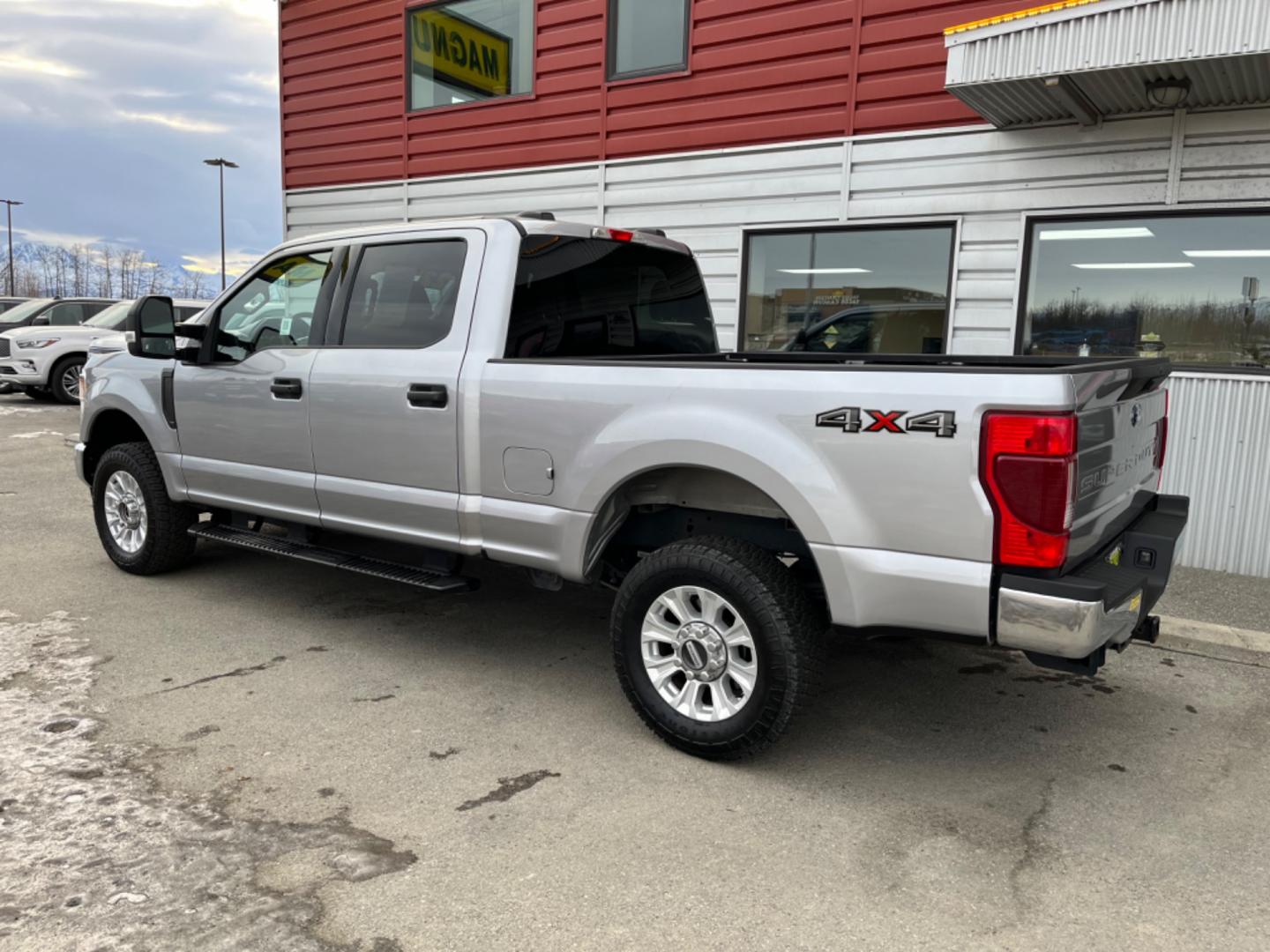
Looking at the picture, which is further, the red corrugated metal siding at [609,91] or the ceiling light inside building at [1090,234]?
the red corrugated metal siding at [609,91]

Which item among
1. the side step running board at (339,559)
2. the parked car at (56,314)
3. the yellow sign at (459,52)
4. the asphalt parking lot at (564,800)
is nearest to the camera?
the asphalt parking lot at (564,800)

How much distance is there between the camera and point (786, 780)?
3.29 meters

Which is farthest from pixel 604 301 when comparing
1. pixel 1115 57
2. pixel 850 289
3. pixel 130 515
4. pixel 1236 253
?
pixel 1236 253

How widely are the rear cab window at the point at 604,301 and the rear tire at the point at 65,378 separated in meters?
13.8

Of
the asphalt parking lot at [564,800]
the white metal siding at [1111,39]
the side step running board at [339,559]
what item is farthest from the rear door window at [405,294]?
the white metal siding at [1111,39]

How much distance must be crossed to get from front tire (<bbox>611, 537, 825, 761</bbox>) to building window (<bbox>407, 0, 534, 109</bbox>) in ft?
23.2

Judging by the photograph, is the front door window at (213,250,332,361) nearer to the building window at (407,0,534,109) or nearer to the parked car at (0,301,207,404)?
the building window at (407,0,534,109)

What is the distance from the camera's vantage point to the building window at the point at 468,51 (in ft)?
30.2

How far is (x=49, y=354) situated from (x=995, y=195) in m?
14.6

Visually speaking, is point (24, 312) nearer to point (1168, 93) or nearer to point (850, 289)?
point (850, 289)

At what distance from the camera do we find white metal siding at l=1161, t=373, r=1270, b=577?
603 centimetres

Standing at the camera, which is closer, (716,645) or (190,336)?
(716,645)

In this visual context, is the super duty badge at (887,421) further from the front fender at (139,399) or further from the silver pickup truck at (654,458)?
the front fender at (139,399)

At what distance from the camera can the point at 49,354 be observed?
15.1 m
